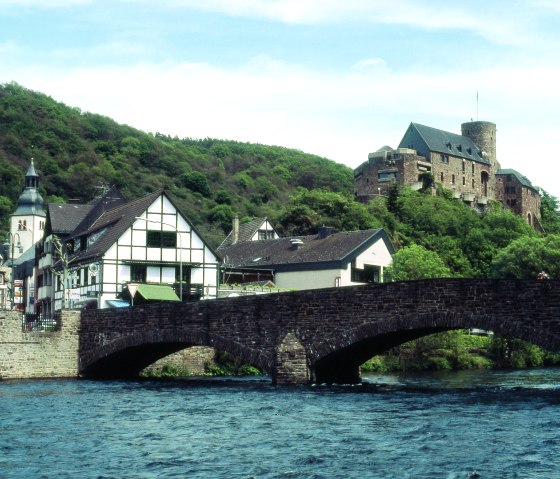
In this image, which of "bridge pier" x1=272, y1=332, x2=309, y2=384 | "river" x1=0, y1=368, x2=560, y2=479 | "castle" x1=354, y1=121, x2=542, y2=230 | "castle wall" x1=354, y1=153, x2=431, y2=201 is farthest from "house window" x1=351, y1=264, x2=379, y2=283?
"castle" x1=354, y1=121, x2=542, y2=230

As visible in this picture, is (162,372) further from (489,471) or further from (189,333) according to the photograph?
(489,471)

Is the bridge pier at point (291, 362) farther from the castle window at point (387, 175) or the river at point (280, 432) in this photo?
the castle window at point (387, 175)

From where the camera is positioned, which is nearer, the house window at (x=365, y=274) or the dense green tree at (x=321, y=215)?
the house window at (x=365, y=274)

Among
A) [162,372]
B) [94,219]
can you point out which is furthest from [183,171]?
[162,372]

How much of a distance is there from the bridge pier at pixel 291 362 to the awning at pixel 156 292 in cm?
1707

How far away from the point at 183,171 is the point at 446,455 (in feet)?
483

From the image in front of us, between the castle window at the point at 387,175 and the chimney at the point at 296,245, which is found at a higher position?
the castle window at the point at 387,175

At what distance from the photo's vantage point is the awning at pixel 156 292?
60.7 metres

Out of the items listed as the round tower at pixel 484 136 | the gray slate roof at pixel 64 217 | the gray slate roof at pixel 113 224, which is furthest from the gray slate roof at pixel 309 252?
the round tower at pixel 484 136

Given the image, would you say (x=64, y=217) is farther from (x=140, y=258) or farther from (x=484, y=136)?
(x=484, y=136)

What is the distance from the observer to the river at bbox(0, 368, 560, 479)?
24938 mm

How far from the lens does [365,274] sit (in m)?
84.0

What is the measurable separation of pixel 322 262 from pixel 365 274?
3.94m

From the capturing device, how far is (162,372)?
57281 mm
